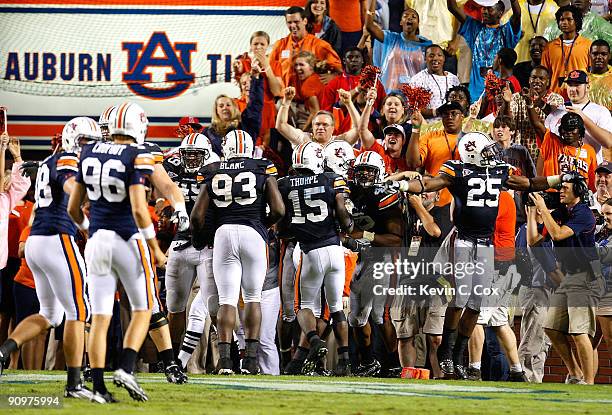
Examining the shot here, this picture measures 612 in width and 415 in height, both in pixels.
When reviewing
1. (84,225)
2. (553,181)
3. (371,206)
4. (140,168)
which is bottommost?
(84,225)

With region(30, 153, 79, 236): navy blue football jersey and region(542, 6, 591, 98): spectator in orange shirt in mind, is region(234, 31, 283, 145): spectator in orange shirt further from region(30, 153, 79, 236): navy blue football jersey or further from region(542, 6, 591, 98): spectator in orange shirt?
region(30, 153, 79, 236): navy blue football jersey

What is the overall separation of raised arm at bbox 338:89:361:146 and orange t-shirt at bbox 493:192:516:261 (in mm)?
1701

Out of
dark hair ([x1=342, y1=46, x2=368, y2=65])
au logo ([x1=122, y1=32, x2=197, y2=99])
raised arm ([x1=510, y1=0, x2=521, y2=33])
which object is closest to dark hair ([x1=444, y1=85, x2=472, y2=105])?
dark hair ([x1=342, y1=46, x2=368, y2=65])

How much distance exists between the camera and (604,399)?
699 cm

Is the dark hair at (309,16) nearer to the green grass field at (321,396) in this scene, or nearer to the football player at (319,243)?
the football player at (319,243)

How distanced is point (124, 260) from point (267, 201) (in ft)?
8.71

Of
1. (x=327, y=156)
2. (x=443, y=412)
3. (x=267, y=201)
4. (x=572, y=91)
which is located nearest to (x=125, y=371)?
(x=443, y=412)

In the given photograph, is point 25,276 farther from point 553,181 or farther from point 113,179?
point 553,181

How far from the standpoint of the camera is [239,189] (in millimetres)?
8211

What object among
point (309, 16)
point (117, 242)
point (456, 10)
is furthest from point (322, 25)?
point (117, 242)

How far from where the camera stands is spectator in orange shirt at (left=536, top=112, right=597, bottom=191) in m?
10.2

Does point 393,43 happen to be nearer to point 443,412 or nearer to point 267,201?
point 267,201

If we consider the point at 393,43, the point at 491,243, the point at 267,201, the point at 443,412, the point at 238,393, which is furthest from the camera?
the point at 393,43

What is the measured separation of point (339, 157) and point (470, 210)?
4.37 feet
